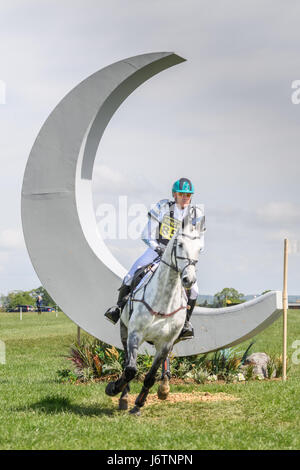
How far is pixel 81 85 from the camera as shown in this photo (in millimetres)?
10023

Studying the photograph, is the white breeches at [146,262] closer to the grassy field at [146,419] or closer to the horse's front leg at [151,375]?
the horse's front leg at [151,375]

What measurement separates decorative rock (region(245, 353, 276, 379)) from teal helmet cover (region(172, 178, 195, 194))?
4764 millimetres

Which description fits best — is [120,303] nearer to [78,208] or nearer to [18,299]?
[78,208]

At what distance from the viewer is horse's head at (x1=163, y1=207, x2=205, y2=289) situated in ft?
18.8

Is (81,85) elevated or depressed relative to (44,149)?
elevated

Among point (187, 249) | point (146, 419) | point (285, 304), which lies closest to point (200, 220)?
point (187, 249)

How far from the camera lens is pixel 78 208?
400 inches

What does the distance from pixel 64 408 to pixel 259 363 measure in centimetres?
451

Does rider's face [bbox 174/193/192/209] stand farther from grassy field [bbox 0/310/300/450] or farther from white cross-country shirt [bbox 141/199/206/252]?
grassy field [bbox 0/310/300/450]

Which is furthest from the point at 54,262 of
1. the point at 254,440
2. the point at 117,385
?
the point at 254,440

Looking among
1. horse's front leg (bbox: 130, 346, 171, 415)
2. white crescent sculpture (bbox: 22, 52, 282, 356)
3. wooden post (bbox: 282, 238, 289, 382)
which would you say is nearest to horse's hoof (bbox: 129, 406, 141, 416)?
horse's front leg (bbox: 130, 346, 171, 415)
